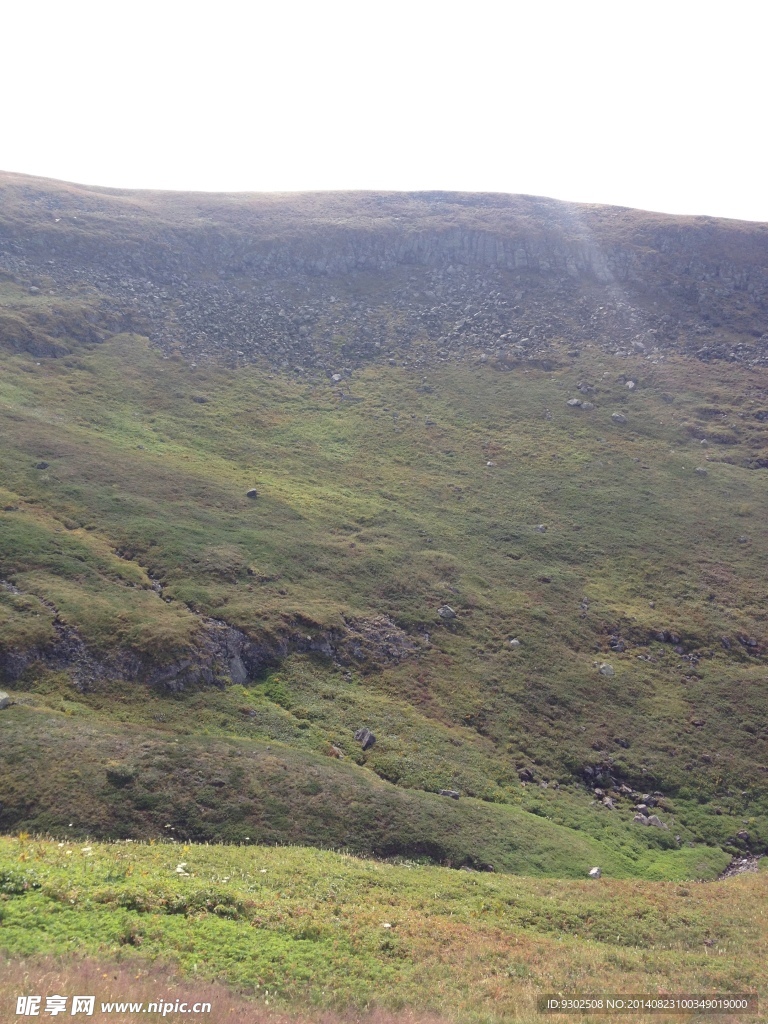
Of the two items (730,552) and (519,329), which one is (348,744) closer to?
(730,552)

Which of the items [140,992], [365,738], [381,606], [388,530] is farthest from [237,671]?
[140,992]

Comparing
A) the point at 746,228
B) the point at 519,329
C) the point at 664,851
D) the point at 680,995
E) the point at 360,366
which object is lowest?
the point at 664,851

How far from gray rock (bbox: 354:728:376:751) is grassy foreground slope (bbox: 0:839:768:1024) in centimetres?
1083

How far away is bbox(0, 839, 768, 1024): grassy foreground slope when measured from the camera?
16.2 metres

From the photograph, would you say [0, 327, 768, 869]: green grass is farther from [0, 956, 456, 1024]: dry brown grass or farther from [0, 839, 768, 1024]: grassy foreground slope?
[0, 956, 456, 1024]: dry brown grass

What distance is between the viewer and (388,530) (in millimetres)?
64562

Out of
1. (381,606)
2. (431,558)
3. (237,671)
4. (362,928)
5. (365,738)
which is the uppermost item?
(362,928)

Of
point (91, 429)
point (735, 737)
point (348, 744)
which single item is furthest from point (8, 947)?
point (91, 429)

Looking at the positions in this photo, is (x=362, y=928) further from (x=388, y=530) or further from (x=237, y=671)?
→ (x=388, y=530)

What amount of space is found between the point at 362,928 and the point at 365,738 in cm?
1934

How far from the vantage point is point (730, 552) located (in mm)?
68062

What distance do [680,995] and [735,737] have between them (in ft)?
108

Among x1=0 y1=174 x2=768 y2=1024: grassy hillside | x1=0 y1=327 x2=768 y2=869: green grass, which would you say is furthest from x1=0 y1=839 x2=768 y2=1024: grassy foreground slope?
x1=0 y1=327 x2=768 y2=869: green grass

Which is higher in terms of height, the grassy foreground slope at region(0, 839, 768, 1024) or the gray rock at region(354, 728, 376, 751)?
the grassy foreground slope at region(0, 839, 768, 1024)
